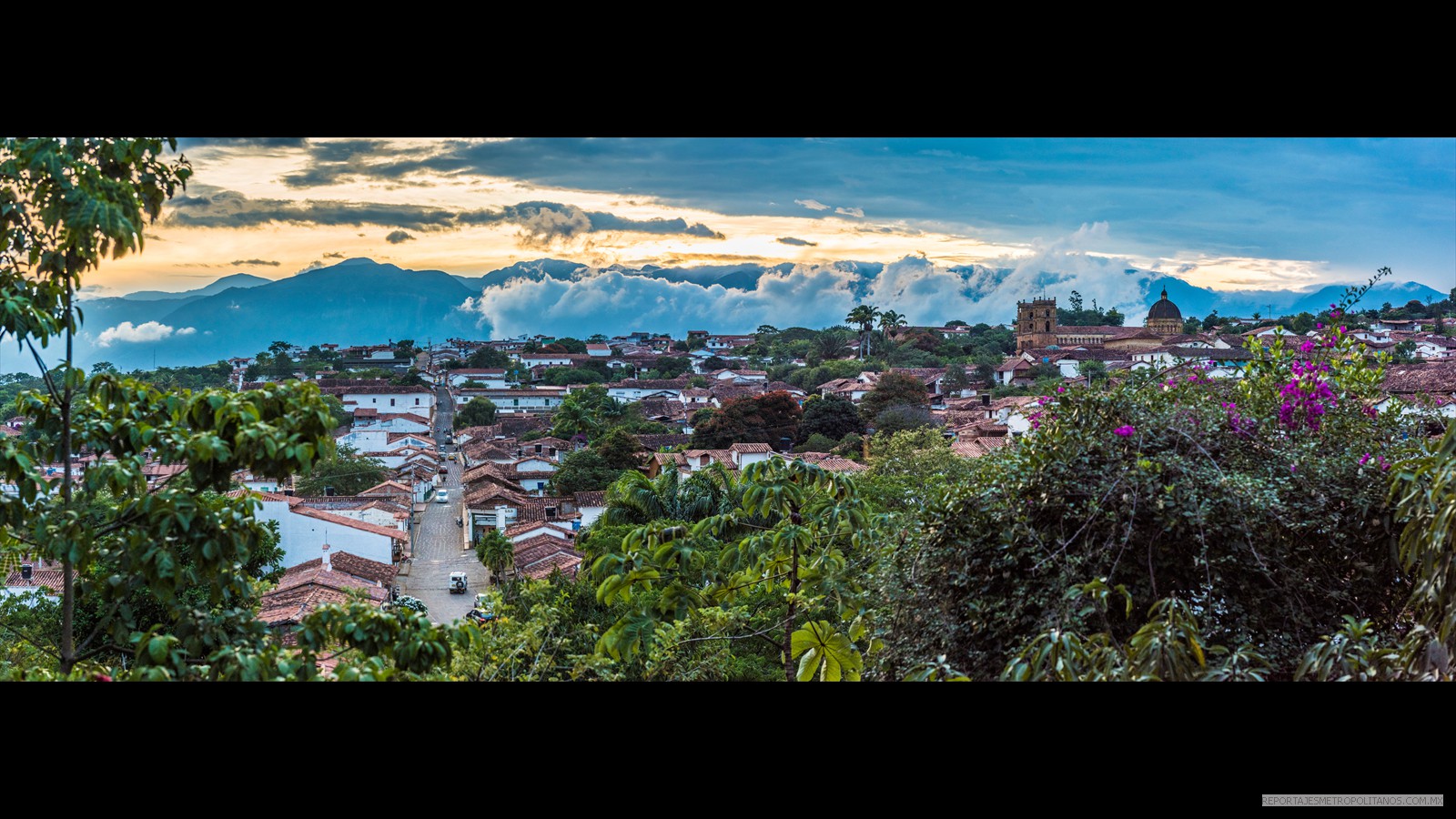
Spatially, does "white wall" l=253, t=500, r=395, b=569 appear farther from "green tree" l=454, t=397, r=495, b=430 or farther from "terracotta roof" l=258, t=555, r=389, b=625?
"green tree" l=454, t=397, r=495, b=430

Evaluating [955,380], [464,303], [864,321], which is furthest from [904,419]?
[464,303]

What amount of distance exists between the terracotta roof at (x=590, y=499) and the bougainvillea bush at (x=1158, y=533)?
4.12 metres

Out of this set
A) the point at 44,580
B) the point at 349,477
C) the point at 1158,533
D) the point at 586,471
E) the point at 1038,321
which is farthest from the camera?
the point at 44,580

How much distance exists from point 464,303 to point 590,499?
2.99 metres

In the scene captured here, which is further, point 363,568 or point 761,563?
point 363,568

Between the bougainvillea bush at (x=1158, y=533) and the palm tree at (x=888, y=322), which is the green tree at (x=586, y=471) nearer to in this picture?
the palm tree at (x=888, y=322)

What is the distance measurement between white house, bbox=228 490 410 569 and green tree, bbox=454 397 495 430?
0.93 m

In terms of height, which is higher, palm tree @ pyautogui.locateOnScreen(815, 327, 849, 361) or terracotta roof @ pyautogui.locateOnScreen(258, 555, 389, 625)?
palm tree @ pyautogui.locateOnScreen(815, 327, 849, 361)

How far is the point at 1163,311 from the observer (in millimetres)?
4277

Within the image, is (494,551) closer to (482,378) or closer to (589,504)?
(589,504)

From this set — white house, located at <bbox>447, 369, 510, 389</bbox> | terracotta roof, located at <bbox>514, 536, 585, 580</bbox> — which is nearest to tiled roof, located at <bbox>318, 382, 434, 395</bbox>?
white house, located at <bbox>447, 369, 510, 389</bbox>

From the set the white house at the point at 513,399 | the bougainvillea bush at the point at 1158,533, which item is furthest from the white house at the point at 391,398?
the bougainvillea bush at the point at 1158,533

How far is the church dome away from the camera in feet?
13.6
